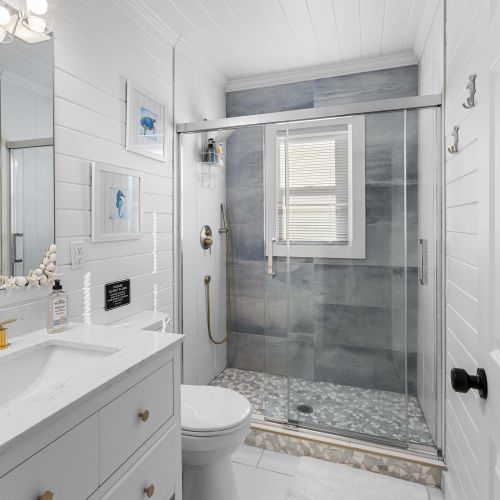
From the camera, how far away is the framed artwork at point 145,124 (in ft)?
6.23

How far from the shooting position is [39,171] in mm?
1391

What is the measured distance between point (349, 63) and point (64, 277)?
2460 millimetres

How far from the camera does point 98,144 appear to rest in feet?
5.56

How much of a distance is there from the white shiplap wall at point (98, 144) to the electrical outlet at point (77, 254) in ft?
0.08

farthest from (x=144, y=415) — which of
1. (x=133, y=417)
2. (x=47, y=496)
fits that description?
(x=47, y=496)

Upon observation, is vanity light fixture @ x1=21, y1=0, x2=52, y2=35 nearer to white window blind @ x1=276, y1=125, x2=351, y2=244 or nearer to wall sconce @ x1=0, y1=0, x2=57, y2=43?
wall sconce @ x1=0, y1=0, x2=57, y2=43

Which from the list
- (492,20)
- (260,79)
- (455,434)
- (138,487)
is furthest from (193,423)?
(260,79)

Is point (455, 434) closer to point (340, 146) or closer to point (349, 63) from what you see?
point (340, 146)

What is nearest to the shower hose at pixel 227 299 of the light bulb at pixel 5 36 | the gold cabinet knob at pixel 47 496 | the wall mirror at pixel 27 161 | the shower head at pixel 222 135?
the shower head at pixel 222 135

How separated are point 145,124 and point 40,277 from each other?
3.52 feet

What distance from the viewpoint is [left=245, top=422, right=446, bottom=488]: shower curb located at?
1.81 metres

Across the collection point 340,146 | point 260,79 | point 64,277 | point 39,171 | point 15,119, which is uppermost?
point 260,79

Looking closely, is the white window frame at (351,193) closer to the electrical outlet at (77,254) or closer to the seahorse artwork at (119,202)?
the seahorse artwork at (119,202)

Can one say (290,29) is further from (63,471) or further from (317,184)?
(63,471)
